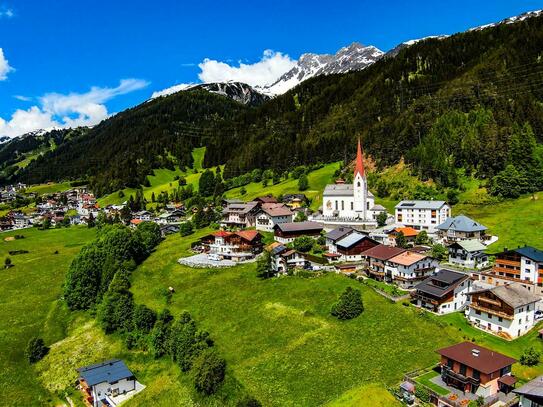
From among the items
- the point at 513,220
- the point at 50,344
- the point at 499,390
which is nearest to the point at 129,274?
the point at 50,344

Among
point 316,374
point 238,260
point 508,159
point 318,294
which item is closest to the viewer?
point 316,374

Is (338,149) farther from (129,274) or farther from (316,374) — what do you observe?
(316,374)

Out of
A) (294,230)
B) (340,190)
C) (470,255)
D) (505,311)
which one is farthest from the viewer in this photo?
(340,190)

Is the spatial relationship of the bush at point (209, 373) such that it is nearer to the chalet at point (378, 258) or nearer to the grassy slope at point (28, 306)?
the grassy slope at point (28, 306)

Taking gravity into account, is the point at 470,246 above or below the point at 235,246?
above

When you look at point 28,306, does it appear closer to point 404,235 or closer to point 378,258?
point 378,258

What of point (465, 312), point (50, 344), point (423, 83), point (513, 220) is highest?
point (423, 83)

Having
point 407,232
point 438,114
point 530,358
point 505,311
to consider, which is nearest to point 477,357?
point 530,358
